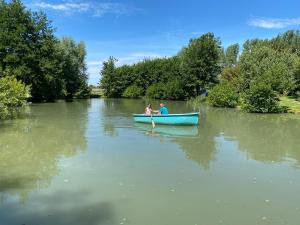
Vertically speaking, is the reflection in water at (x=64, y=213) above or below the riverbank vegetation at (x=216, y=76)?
below

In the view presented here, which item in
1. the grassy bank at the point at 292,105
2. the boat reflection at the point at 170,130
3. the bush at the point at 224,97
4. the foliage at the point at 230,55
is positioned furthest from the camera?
the foliage at the point at 230,55

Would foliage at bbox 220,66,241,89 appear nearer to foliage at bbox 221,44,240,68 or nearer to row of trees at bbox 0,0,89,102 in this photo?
row of trees at bbox 0,0,89,102

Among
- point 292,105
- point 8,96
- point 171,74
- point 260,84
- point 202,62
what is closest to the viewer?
point 8,96

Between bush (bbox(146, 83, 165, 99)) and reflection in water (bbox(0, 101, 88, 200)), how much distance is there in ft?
137

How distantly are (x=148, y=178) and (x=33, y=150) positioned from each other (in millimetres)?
6431

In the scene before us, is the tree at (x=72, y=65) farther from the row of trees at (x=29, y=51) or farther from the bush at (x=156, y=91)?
the bush at (x=156, y=91)

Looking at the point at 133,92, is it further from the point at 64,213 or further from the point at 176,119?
the point at 64,213

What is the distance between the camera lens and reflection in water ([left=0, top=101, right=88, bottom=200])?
10.8 m

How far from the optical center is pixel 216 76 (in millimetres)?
59469

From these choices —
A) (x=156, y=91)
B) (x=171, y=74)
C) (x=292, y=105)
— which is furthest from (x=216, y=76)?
(x=292, y=105)

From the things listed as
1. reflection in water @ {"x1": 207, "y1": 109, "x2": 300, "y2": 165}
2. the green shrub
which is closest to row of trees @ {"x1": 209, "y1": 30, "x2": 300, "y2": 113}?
reflection in water @ {"x1": 207, "y1": 109, "x2": 300, "y2": 165}

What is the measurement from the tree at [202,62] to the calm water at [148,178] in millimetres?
38194

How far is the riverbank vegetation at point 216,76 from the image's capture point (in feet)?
118

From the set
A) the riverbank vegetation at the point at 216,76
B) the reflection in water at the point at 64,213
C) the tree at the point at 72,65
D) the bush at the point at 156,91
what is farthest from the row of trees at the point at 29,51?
the reflection in water at the point at 64,213
